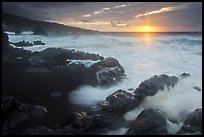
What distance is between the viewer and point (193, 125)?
1071 cm

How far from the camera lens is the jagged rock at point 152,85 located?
45.2 ft

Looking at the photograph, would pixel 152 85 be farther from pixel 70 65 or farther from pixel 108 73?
pixel 70 65

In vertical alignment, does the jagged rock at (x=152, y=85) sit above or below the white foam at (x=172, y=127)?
above

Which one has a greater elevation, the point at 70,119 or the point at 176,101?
the point at 70,119

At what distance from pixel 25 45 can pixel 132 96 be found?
25289 millimetres

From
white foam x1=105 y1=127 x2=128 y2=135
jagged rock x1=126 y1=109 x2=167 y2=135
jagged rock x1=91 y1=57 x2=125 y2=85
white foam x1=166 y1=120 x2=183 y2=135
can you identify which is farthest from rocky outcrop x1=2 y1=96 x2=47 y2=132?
jagged rock x1=91 y1=57 x2=125 y2=85

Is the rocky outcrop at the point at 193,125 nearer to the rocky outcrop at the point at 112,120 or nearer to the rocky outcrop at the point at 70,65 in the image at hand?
the rocky outcrop at the point at 112,120

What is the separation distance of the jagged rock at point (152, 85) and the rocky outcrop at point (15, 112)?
14.8 feet

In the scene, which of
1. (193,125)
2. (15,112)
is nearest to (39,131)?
(15,112)

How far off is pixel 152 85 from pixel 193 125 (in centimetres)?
406

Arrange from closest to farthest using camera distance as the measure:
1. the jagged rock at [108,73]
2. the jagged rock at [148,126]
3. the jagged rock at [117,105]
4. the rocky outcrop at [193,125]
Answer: the jagged rock at [148,126], the rocky outcrop at [193,125], the jagged rock at [117,105], the jagged rock at [108,73]

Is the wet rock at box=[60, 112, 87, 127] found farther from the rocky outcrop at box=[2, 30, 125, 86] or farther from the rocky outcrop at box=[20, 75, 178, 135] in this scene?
the rocky outcrop at box=[2, 30, 125, 86]

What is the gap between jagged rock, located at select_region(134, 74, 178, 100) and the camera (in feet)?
45.2

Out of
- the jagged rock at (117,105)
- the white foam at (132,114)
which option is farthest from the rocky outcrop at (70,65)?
the white foam at (132,114)
